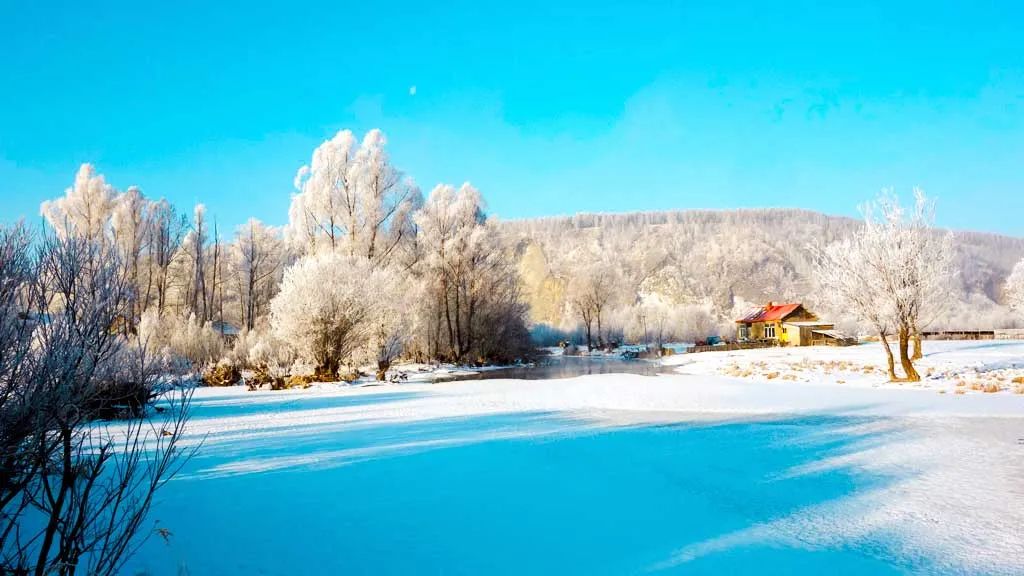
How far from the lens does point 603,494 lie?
6.05 metres

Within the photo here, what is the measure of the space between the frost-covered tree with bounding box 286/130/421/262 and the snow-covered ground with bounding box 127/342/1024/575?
20.7 metres

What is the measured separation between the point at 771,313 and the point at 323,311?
46224 millimetres

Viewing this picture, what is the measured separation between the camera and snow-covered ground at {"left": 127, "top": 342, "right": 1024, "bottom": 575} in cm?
446

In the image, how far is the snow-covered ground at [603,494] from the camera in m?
4.46

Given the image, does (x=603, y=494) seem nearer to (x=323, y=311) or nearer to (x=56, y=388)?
(x=56, y=388)

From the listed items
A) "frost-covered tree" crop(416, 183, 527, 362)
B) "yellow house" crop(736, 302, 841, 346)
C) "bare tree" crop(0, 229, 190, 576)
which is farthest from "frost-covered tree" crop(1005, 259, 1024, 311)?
"bare tree" crop(0, 229, 190, 576)

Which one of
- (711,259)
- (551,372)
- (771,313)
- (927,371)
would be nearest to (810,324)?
(771,313)

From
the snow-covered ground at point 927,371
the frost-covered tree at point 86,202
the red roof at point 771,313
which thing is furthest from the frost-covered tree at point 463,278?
the red roof at point 771,313

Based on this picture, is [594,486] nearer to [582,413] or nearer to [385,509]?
[385,509]

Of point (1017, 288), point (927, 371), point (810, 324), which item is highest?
point (1017, 288)

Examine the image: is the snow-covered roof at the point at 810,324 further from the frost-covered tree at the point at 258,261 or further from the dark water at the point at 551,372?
the frost-covered tree at the point at 258,261

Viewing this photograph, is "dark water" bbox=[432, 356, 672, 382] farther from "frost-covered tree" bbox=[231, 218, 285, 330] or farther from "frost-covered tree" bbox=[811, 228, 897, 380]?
"frost-covered tree" bbox=[231, 218, 285, 330]

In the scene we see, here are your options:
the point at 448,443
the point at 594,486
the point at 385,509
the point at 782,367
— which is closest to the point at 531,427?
the point at 448,443

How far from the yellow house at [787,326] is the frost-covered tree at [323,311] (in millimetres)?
39358
